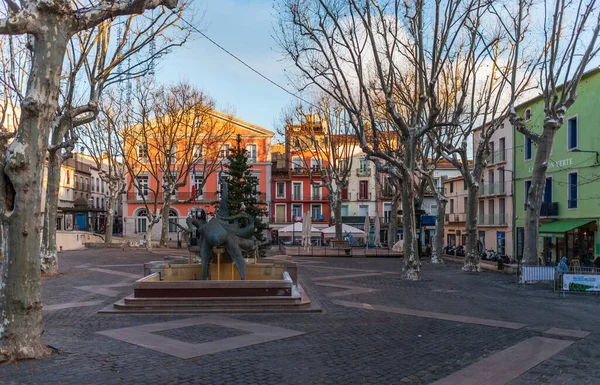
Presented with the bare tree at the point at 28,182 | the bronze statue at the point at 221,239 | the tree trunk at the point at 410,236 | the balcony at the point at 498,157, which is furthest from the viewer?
the balcony at the point at 498,157

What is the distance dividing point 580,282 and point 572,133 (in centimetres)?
1606

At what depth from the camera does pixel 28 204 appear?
23.3 ft

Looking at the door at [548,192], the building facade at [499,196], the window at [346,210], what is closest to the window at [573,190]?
the door at [548,192]

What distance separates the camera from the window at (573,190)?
92.3ft

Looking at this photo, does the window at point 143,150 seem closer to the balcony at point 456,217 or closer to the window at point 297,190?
the window at point 297,190

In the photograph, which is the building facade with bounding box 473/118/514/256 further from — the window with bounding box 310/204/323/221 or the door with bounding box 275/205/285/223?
the door with bounding box 275/205/285/223

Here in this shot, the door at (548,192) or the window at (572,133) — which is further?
the door at (548,192)

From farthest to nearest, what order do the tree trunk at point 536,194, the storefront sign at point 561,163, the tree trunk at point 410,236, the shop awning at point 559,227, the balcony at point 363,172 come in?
the balcony at point 363,172
the storefront sign at point 561,163
the shop awning at point 559,227
the tree trunk at point 410,236
the tree trunk at point 536,194

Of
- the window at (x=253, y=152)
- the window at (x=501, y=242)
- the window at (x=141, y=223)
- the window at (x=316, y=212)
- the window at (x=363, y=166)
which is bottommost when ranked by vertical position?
the window at (x=501, y=242)

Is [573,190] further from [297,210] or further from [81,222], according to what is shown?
[81,222]

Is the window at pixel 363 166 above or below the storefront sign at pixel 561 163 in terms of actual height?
above

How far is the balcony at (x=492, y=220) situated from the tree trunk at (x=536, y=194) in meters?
20.8

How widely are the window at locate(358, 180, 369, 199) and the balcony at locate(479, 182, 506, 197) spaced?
61.0 feet

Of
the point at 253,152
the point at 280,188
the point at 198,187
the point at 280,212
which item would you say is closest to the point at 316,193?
the point at 280,188
